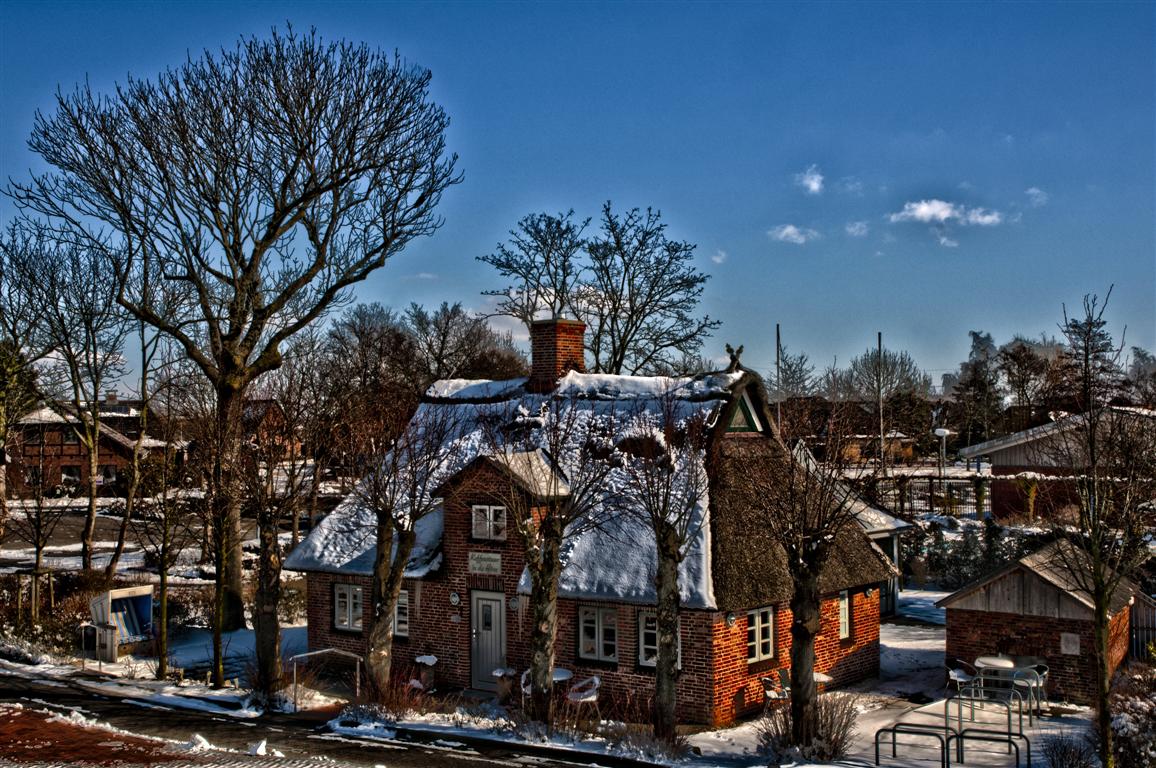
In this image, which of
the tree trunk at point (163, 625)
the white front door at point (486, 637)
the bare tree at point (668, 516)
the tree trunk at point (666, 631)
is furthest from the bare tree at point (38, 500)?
the tree trunk at point (666, 631)

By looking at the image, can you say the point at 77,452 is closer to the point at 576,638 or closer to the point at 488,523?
the point at 488,523

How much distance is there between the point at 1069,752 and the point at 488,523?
10762 millimetres

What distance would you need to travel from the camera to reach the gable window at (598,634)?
18.8m

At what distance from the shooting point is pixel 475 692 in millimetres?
20203

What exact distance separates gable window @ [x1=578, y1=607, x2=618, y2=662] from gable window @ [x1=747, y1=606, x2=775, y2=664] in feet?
7.85

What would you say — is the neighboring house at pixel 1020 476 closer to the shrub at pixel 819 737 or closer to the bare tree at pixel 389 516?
the shrub at pixel 819 737

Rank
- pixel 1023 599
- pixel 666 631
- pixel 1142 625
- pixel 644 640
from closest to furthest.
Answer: pixel 666 631 < pixel 644 640 < pixel 1023 599 < pixel 1142 625

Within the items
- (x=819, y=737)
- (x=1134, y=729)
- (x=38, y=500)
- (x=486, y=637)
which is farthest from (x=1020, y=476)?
(x=38, y=500)

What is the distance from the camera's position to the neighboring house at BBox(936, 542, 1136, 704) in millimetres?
18547

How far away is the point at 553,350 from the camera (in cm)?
2389

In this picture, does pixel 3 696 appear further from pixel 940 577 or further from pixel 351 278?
pixel 940 577

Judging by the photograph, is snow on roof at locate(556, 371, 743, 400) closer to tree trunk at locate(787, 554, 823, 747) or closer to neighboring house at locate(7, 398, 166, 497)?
tree trunk at locate(787, 554, 823, 747)

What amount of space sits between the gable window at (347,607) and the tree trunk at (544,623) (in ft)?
20.8

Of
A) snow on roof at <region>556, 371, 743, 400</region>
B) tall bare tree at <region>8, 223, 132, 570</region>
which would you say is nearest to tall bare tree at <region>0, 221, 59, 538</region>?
tall bare tree at <region>8, 223, 132, 570</region>
